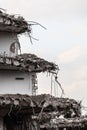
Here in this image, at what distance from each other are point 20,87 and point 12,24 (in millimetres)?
3103

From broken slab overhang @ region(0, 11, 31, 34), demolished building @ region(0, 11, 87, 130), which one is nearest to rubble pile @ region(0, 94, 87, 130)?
demolished building @ region(0, 11, 87, 130)

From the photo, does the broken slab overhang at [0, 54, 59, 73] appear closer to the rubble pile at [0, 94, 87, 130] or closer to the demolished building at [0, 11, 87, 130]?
the demolished building at [0, 11, 87, 130]

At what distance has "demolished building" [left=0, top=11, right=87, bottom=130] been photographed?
2033 centimetres

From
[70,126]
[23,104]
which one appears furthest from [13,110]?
[70,126]

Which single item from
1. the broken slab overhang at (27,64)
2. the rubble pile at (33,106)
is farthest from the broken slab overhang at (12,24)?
the rubble pile at (33,106)

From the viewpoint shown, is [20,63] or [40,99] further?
[20,63]

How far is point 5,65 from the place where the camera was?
22.2 meters

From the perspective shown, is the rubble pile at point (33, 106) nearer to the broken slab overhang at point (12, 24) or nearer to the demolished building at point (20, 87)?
the demolished building at point (20, 87)

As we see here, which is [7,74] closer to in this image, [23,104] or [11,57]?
[11,57]

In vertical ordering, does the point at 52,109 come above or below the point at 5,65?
below

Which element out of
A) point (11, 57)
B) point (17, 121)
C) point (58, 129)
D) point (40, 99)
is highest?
point (11, 57)

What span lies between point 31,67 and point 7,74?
1479mm

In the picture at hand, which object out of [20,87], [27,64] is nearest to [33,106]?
[27,64]

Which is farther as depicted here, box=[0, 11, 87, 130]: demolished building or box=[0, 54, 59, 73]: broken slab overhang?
box=[0, 54, 59, 73]: broken slab overhang
